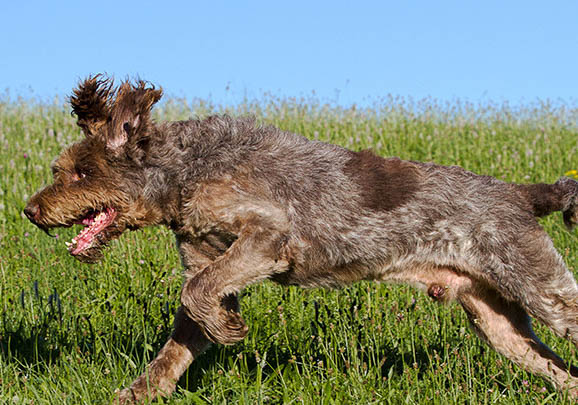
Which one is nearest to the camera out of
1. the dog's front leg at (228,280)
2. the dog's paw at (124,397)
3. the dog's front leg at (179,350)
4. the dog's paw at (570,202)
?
the dog's front leg at (228,280)

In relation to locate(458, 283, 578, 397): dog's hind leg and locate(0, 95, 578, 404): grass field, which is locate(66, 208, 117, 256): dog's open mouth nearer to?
locate(0, 95, 578, 404): grass field

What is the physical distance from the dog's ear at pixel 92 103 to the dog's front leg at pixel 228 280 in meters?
1.22

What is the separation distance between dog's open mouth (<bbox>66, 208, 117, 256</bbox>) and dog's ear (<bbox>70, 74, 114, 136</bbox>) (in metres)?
0.53

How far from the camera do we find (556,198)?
4.79m

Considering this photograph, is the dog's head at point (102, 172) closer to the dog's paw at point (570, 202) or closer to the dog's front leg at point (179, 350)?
the dog's front leg at point (179, 350)

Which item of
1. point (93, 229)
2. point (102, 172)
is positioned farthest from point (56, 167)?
point (93, 229)

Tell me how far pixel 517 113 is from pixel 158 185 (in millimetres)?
12650

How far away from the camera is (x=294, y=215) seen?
4.38 m

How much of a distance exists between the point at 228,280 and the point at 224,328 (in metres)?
0.29

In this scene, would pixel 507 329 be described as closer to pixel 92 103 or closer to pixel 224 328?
pixel 224 328

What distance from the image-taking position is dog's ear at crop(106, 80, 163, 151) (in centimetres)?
432

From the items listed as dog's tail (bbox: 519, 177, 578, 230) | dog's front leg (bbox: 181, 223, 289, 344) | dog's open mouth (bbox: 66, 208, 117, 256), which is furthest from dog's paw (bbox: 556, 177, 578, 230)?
dog's open mouth (bbox: 66, 208, 117, 256)

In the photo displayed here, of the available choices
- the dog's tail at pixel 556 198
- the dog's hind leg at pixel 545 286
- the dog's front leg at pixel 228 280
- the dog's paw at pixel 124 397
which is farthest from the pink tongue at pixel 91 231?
the dog's tail at pixel 556 198

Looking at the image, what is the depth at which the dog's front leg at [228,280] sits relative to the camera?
4.05m
